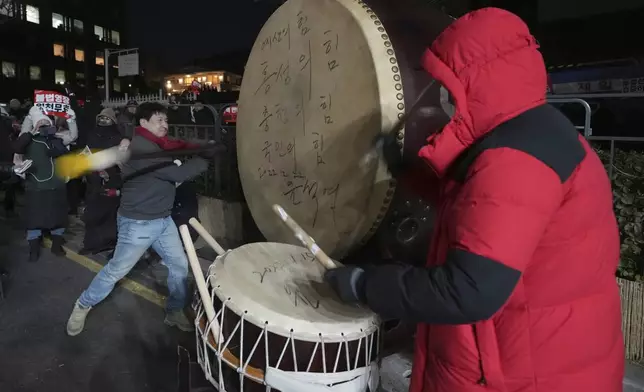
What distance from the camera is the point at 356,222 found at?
2.21m

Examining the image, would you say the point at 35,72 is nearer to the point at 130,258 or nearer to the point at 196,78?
the point at 196,78

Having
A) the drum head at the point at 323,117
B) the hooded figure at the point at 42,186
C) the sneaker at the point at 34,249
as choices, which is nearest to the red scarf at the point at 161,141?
the drum head at the point at 323,117

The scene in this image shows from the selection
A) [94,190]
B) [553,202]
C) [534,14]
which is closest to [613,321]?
[553,202]

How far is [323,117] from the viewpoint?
7.53ft

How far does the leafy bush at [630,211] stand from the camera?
8.45 feet

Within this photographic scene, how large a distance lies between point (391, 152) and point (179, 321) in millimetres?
2170

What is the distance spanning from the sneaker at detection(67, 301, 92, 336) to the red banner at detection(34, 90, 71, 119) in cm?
331

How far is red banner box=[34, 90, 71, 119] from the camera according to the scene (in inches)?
235

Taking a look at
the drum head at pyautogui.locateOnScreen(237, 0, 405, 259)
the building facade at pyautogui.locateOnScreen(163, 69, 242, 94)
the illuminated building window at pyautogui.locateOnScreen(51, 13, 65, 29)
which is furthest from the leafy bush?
the illuminated building window at pyautogui.locateOnScreen(51, 13, 65, 29)

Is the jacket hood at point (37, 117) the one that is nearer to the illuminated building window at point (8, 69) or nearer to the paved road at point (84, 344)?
the paved road at point (84, 344)

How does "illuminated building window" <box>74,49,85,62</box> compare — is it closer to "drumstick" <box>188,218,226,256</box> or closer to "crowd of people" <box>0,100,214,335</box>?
"crowd of people" <box>0,100,214,335</box>

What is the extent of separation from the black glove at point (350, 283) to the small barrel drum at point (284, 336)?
0.21m

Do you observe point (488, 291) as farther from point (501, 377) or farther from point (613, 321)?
point (613, 321)

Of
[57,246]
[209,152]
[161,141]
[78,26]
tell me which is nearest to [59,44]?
[78,26]
